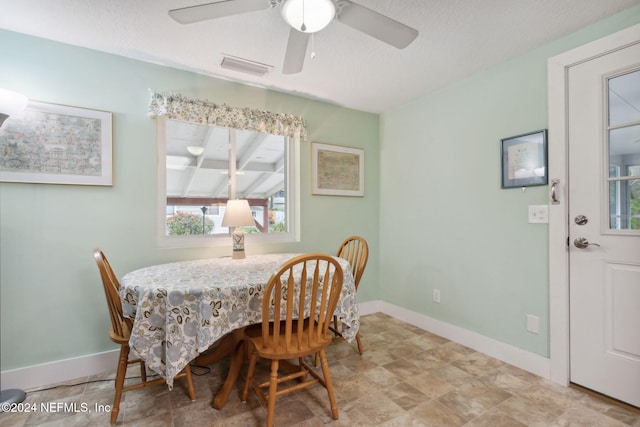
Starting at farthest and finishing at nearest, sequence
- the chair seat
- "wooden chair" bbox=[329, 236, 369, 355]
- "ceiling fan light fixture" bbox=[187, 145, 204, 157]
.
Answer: "ceiling fan light fixture" bbox=[187, 145, 204, 157] < "wooden chair" bbox=[329, 236, 369, 355] < the chair seat

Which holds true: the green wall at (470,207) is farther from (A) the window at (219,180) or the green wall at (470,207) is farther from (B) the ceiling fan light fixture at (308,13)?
(B) the ceiling fan light fixture at (308,13)

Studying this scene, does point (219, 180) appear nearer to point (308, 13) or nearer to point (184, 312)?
point (184, 312)

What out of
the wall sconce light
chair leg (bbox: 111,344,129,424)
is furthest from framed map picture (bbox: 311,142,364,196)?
the wall sconce light

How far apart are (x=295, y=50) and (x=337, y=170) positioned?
5.19 ft

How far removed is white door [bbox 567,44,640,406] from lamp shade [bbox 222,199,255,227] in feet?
7.31

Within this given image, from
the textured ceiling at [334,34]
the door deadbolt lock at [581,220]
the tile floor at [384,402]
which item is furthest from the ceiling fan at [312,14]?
the tile floor at [384,402]

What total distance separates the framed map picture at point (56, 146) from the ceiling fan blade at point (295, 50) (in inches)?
54.1

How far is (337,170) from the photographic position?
10.5 ft

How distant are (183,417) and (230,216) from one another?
1302 mm

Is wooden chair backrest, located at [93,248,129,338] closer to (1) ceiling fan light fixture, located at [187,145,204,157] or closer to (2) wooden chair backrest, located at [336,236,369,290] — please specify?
(1) ceiling fan light fixture, located at [187,145,204,157]

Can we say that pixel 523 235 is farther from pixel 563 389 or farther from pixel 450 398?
pixel 450 398

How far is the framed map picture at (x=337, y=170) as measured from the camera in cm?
308

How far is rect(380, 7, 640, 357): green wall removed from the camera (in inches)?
84.2

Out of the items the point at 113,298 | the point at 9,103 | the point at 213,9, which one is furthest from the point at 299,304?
the point at 9,103
